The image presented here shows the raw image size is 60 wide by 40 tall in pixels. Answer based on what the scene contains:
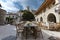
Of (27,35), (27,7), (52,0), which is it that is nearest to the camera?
(27,35)

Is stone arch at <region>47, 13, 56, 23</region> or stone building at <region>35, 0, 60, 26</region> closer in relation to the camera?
stone building at <region>35, 0, 60, 26</region>

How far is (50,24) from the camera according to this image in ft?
55.1

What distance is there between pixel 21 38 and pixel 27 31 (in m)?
0.71

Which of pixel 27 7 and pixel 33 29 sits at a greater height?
pixel 27 7

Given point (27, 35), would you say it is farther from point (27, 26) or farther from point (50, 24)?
point (50, 24)

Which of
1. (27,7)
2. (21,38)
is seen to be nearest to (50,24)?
(21,38)

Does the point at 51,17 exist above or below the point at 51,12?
below

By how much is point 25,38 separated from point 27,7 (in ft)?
A: 216

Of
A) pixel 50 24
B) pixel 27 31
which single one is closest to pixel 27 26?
pixel 27 31

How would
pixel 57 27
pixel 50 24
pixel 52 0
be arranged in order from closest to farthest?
pixel 57 27 → pixel 50 24 → pixel 52 0

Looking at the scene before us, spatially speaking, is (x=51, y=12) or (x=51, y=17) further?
(x=51, y=17)

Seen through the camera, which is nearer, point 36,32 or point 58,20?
point 36,32

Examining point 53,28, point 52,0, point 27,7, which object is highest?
point 27,7

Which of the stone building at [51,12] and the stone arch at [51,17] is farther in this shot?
the stone arch at [51,17]
